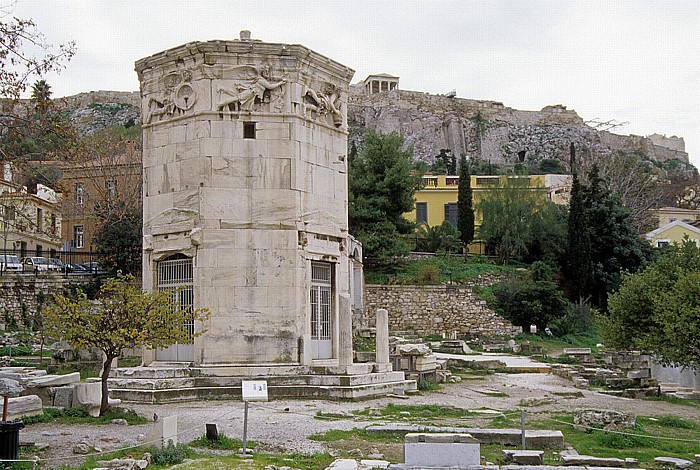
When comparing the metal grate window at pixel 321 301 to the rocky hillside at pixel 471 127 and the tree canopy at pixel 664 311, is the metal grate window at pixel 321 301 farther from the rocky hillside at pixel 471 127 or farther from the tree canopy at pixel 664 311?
the rocky hillside at pixel 471 127

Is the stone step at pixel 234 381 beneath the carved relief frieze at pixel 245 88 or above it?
beneath

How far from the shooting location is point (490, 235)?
49938 millimetres

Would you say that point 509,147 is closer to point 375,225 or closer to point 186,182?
point 375,225

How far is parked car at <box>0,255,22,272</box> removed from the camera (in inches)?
1471

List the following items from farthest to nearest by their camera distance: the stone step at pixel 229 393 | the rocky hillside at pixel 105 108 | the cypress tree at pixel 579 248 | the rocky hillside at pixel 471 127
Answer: the rocky hillside at pixel 471 127, the rocky hillside at pixel 105 108, the cypress tree at pixel 579 248, the stone step at pixel 229 393

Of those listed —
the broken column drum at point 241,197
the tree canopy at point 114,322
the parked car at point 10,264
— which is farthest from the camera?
the parked car at point 10,264

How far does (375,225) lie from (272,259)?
25333 millimetres

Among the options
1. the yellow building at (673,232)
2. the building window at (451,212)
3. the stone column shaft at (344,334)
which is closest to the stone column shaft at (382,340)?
the stone column shaft at (344,334)

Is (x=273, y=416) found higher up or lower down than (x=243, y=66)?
lower down

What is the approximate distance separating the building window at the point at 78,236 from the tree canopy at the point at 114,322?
35.0 meters

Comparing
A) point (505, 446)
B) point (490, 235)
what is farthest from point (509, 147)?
point (505, 446)

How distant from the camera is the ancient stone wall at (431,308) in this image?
1657 inches

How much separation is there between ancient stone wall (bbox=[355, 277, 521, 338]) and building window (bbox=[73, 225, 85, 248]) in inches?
724

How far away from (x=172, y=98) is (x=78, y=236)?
30.5 meters
